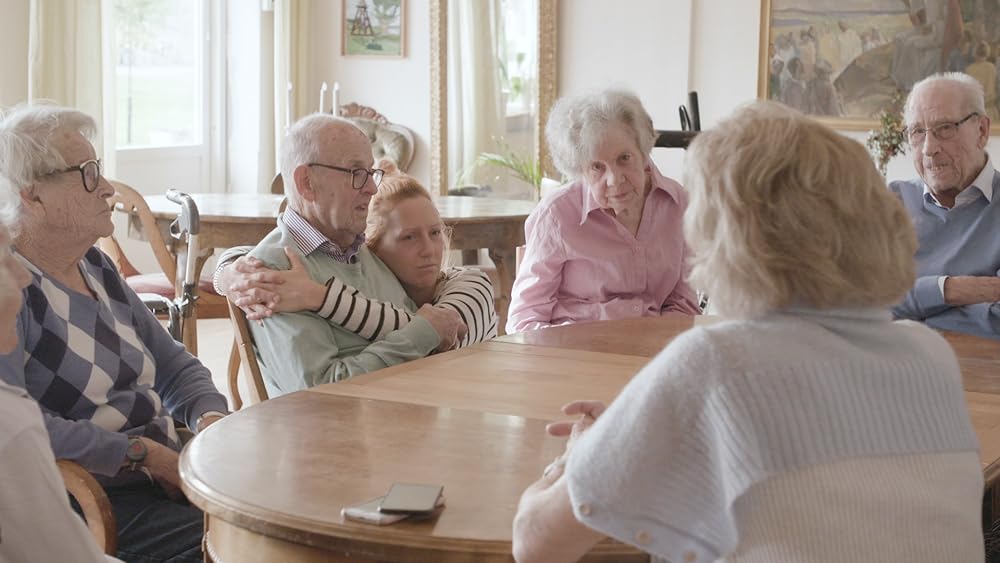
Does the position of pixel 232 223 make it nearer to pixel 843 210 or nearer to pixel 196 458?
pixel 196 458

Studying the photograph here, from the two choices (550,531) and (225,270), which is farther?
(225,270)

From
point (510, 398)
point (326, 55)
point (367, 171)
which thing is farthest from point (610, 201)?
point (326, 55)

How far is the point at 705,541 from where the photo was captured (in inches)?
46.9

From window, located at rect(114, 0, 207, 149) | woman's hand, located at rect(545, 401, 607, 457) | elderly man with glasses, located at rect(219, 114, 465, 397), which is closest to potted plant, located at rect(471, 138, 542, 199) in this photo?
window, located at rect(114, 0, 207, 149)

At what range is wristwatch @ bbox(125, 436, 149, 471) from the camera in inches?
84.6

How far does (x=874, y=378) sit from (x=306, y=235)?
5.19 ft

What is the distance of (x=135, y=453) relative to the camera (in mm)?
2154

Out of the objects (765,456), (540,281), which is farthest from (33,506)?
(540,281)

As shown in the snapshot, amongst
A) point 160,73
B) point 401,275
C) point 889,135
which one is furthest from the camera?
point 160,73

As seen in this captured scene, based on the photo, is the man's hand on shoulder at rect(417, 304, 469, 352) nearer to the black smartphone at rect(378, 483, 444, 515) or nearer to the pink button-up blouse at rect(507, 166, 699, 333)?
the pink button-up blouse at rect(507, 166, 699, 333)

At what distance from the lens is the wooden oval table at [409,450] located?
146cm

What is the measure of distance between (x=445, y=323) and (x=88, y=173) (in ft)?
2.53

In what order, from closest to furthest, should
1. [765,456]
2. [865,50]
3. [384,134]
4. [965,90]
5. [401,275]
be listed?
[765,456], [401,275], [965,90], [865,50], [384,134]

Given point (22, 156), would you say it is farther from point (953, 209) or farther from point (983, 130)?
point (983, 130)
